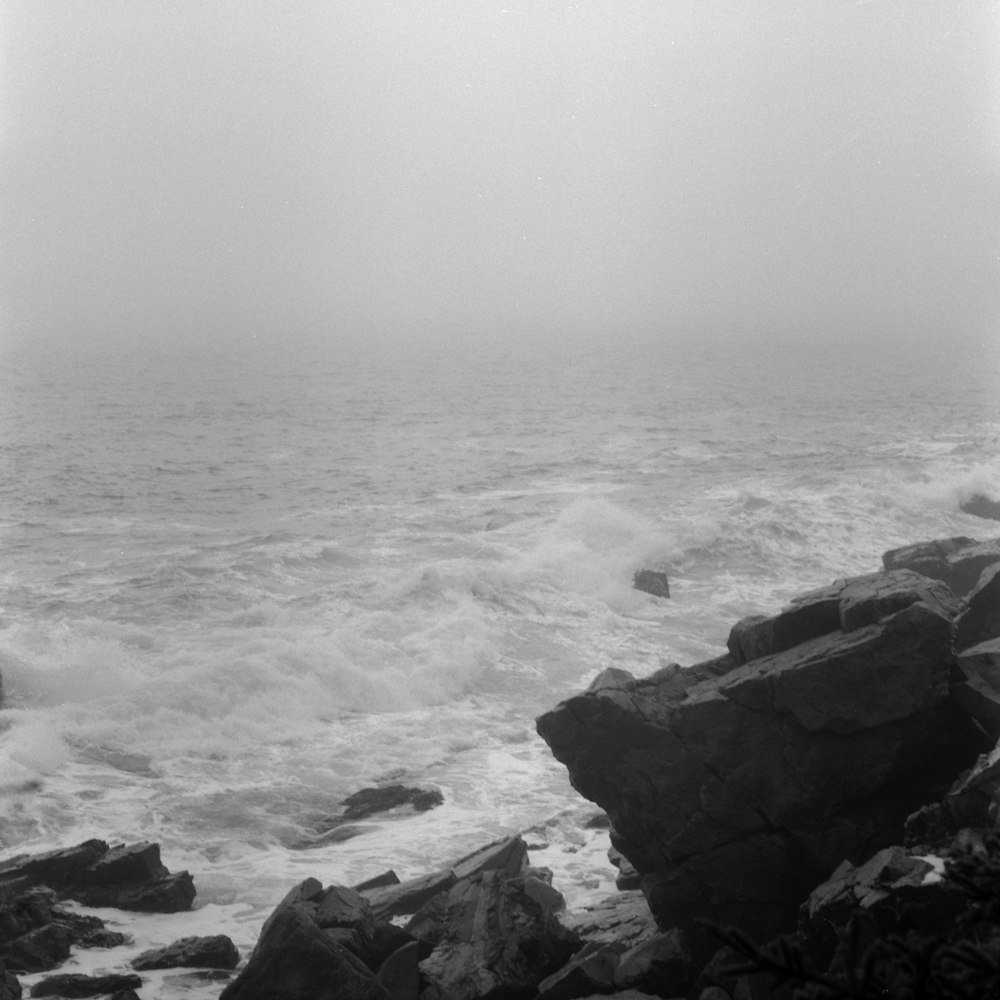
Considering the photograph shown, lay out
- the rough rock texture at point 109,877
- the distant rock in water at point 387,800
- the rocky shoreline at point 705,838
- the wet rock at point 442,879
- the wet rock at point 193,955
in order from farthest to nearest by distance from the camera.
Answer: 1. the distant rock in water at point 387,800
2. the rough rock texture at point 109,877
3. the wet rock at point 442,879
4. the wet rock at point 193,955
5. the rocky shoreline at point 705,838

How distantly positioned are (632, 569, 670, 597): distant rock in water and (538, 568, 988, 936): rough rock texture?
17931 mm

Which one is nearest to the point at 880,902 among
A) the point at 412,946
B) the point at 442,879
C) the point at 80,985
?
the point at 412,946

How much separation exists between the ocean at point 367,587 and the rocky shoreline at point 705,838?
141 cm

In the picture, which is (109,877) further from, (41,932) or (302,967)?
(302,967)

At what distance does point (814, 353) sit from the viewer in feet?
429

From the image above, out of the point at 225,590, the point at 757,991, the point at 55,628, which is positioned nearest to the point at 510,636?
the point at 225,590

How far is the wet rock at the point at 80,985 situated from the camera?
515 inches

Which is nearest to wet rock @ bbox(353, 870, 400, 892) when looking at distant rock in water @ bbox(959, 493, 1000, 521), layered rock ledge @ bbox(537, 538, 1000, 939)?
layered rock ledge @ bbox(537, 538, 1000, 939)

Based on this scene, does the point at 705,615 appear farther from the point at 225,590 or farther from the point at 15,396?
the point at 15,396

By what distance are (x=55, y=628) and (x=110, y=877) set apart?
44.6 feet

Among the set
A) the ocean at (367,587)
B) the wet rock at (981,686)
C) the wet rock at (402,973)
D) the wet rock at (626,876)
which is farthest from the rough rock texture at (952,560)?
the wet rock at (402,973)

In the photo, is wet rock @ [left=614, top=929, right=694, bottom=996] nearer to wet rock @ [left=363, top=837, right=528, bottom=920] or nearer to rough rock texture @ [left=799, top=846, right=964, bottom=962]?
rough rock texture @ [left=799, top=846, right=964, bottom=962]

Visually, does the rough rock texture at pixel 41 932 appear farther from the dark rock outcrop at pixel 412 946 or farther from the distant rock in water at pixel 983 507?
the distant rock in water at pixel 983 507

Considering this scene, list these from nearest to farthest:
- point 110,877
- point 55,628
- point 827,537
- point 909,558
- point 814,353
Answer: point 110,877
point 909,558
point 55,628
point 827,537
point 814,353
